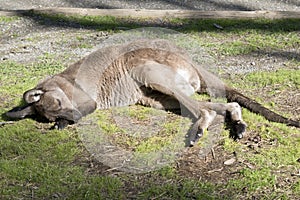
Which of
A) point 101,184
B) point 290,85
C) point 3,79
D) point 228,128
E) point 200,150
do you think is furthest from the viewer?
point 3,79

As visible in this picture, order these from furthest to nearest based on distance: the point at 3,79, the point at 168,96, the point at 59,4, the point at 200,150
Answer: the point at 59,4 < the point at 3,79 < the point at 168,96 < the point at 200,150

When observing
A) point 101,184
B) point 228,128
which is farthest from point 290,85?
point 101,184

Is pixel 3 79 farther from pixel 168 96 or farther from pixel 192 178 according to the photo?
pixel 192 178

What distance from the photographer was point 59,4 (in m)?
9.38

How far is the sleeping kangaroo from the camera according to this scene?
A: 483 centimetres

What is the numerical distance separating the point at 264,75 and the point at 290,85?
406 mm

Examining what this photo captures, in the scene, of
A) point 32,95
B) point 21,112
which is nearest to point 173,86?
point 32,95

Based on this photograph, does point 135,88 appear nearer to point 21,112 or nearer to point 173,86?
point 173,86

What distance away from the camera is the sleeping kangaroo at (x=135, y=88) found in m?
4.83

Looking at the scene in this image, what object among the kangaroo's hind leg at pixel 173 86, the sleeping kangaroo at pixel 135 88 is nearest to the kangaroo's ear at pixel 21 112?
the sleeping kangaroo at pixel 135 88

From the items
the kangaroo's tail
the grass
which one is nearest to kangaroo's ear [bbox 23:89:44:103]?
the grass

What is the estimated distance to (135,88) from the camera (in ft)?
16.9

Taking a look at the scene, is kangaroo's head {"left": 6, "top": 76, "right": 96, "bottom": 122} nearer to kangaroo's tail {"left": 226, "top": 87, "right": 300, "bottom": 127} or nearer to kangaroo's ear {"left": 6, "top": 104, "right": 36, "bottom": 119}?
kangaroo's ear {"left": 6, "top": 104, "right": 36, "bottom": 119}

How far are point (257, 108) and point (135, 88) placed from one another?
1.16 m
